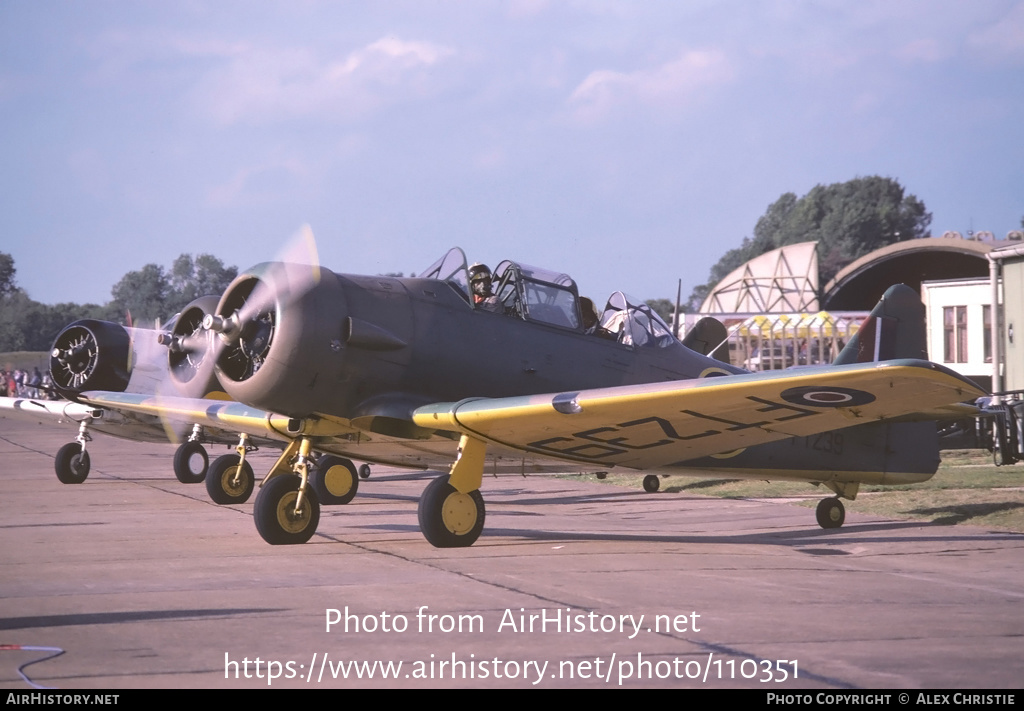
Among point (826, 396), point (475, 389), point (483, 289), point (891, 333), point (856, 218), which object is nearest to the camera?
point (826, 396)

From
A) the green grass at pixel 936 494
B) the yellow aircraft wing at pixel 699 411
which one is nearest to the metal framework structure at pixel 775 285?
the green grass at pixel 936 494

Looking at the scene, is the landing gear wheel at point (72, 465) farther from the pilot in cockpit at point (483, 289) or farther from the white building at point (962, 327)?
the white building at point (962, 327)

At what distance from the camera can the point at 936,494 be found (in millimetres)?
12906

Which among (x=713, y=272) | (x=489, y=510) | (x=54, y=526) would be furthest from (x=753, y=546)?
(x=713, y=272)

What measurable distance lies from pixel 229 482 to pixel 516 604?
317 inches

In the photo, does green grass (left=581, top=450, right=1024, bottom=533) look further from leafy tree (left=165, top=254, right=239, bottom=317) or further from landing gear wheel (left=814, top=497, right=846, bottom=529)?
leafy tree (left=165, top=254, right=239, bottom=317)

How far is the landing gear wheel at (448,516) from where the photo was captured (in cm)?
842

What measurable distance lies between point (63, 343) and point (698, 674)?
1496 centimetres

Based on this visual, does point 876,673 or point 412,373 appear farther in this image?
point 412,373

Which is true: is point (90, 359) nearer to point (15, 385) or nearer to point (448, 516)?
point (448, 516)

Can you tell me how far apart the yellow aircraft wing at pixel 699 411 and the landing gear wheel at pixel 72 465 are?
10121 mm

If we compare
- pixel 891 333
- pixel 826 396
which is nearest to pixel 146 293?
pixel 891 333

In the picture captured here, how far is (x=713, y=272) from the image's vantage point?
15488 centimetres
